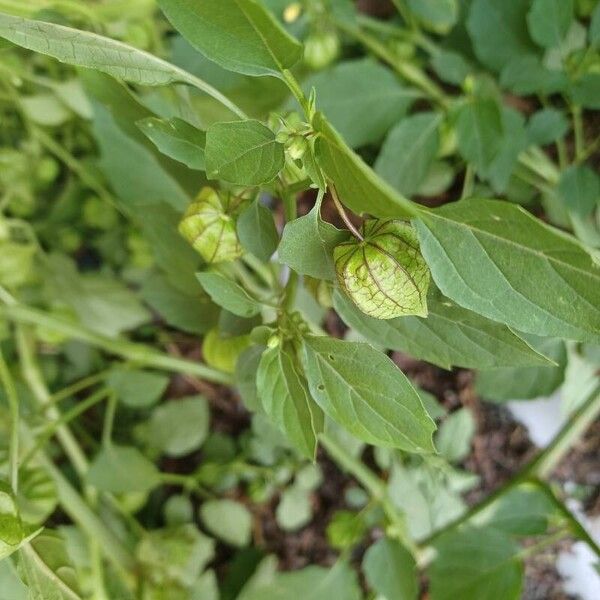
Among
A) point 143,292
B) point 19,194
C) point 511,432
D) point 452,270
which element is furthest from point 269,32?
point 511,432

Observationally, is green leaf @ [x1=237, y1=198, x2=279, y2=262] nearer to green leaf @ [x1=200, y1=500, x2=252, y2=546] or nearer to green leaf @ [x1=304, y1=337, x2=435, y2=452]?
green leaf @ [x1=304, y1=337, x2=435, y2=452]

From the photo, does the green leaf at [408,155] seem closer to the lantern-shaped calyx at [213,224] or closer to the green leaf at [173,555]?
the lantern-shaped calyx at [213,224]

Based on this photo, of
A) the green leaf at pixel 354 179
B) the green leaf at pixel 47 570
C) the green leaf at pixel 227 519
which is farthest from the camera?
the green leaf at pixel 227 519

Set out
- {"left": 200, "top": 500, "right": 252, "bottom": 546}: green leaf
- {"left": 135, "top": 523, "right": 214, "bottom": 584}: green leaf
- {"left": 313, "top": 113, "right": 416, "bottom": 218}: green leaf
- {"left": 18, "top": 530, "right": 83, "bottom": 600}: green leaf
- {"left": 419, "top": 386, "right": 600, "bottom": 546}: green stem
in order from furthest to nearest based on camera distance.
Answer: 1. {"left": 200, "top": 500, "right": 252, "bottom": 546}: green leaf
2. {"left": 135, "top": 523, "right": 214, "bottom": 584}: green leaf
3. {"left": 419, "top": 386, "right": 600, "bottom": 546}: green stem
4. {"left": 18, "top": 530, "right": 83, "bottom": 600}: green leaf
5. {"left": 313, "top": 113, "right": 416, "bottom": 218}: green leaf

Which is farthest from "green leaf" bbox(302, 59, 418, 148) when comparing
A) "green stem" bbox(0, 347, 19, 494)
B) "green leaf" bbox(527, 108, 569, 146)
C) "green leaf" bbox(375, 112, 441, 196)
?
"green stem" bbox(0, 347, 19, 494)

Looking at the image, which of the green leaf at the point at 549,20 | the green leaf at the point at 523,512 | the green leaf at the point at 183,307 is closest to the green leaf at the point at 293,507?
the green leaf at the point at 523,512
